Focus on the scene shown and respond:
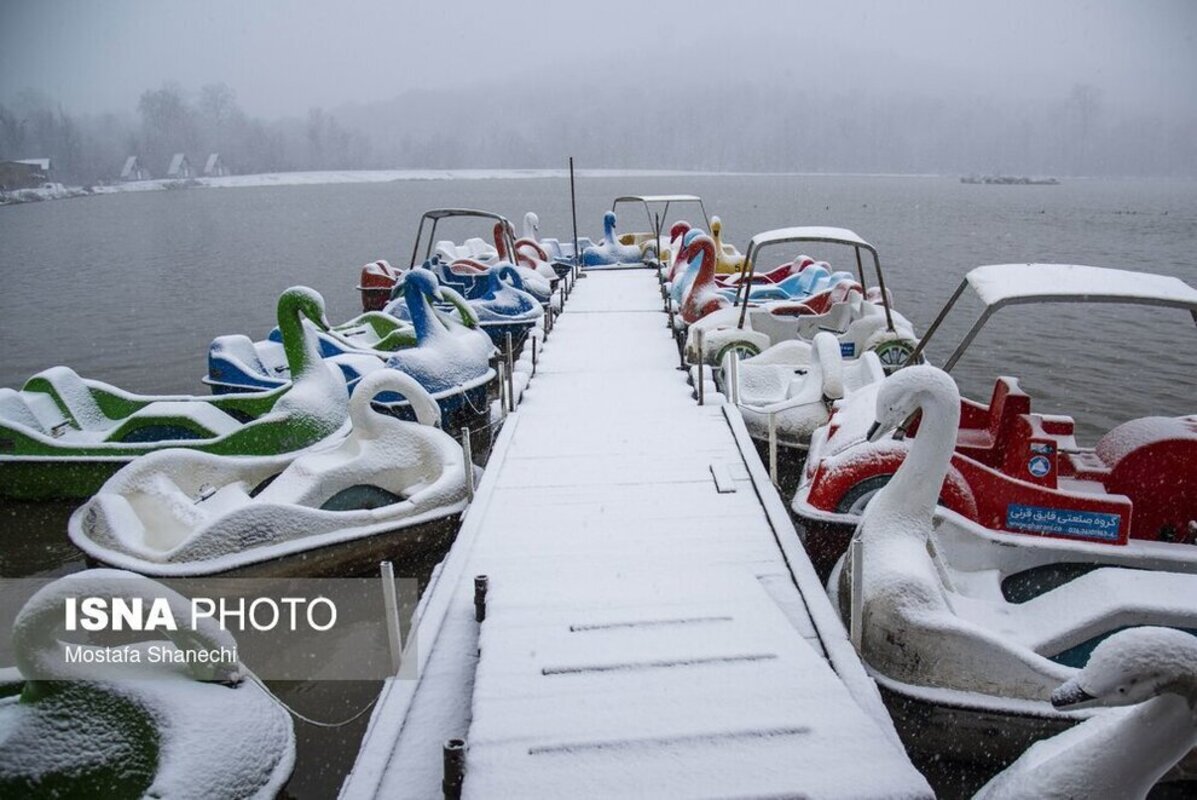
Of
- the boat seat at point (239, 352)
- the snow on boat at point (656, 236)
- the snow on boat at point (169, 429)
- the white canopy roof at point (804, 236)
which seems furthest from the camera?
the snow on boat at point (656, 236)

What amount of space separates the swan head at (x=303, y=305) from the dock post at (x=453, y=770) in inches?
254

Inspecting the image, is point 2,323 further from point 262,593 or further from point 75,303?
point 262,593

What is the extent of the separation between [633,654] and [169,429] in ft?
21.3

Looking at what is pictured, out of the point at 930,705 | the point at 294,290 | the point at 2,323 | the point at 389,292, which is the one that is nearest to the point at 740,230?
the point at 389,292

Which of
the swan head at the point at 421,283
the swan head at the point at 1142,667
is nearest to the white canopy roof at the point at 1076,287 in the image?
the swan head at the point at 1142,667

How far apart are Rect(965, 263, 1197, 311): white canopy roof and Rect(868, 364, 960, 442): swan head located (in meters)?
1.24

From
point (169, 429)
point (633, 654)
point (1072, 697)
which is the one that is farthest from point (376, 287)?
point (1072, 697)

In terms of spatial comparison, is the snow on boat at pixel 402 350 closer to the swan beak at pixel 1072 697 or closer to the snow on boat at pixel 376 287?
the swan beak at pixel 1072 697

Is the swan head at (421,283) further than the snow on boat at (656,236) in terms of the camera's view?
No

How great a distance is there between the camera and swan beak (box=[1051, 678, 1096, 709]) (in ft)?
9.84

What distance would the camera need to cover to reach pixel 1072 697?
3.02 meters

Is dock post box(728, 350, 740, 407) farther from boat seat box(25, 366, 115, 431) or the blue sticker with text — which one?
boat seat box(25, 366, 115, 431)

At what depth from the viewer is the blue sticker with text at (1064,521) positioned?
5.22 meters

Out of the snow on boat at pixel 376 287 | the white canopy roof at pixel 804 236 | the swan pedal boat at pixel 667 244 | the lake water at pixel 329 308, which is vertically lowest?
the lake water at pixel 329 308
